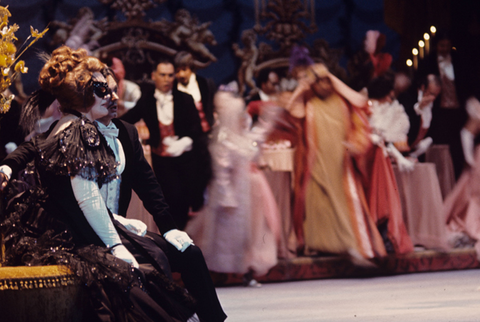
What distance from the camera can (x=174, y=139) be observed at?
4367 mm

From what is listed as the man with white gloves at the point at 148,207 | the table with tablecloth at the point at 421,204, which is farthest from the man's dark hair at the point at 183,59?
the man with white gloves at the point at 148,207

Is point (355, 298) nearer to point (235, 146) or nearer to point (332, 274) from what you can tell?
point (332, 274)

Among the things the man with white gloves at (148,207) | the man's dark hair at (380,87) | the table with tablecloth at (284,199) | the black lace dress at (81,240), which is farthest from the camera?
the man's dark hair at (380,87)

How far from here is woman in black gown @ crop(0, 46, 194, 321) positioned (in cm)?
153

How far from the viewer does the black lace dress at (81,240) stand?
153 cm

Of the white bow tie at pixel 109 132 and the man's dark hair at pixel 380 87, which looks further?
the man's dark hair at pixel 380 87

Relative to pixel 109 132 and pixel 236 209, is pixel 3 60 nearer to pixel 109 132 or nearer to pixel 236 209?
pixel 109 132

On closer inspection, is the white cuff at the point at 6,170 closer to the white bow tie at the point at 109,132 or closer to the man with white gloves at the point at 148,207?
the man with white gloves at the point at 148,207

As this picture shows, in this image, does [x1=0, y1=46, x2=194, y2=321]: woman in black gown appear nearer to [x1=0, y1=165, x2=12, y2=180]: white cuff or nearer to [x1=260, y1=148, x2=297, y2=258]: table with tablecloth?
[x1=0, y1=165, x2=12, y2=180]: white cuff

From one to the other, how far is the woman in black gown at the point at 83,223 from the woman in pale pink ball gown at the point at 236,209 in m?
2.15

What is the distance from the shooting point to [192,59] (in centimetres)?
491

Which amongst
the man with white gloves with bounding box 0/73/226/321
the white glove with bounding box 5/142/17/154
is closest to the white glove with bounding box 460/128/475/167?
the man with white gloves with bounding box 0/73/226/321

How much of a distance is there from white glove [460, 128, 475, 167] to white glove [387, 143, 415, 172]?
0.50 metres

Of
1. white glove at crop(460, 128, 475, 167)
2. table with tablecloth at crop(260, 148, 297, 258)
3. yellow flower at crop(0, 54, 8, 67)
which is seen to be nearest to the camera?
yellow flower at crop(0, 54, 8, 67)
